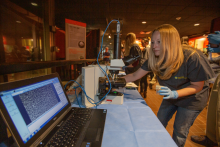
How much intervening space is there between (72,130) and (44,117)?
14 cm

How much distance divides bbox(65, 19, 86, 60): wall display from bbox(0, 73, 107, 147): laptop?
284cm

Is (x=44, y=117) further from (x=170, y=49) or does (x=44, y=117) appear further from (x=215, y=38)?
(x=215, y=38)

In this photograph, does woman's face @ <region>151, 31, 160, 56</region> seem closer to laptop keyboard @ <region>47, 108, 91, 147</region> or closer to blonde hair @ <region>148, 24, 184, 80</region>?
blonde hair @ <region>148, 24, 184, 80</region>

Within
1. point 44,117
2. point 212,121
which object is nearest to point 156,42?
point 44,117

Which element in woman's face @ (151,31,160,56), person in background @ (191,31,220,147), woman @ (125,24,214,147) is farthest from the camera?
person in background @ (191,31,220,147)

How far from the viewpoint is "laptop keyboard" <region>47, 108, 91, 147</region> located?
1.55ft

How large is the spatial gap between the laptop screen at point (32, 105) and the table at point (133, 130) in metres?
0.31

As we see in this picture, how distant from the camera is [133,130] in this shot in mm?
674

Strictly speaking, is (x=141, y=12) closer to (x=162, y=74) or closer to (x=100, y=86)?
(x=162, y=74)

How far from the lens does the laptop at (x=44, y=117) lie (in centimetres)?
38

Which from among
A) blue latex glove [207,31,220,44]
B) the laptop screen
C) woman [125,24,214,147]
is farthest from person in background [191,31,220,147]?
the laptop screen

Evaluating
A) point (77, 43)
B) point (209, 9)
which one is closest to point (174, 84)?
point (77, 43)

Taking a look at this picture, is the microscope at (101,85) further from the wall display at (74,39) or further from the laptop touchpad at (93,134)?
the wall display at (74,39)

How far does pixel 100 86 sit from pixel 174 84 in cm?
68
